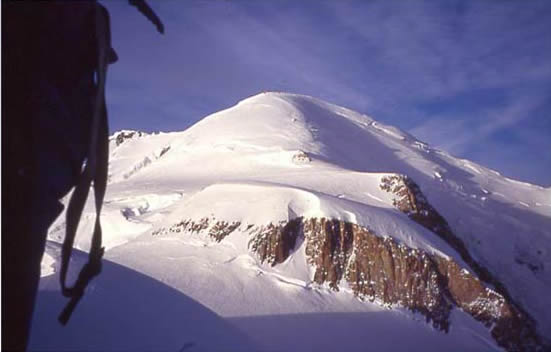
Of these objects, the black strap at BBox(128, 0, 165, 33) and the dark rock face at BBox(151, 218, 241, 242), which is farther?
the dark rock face at BBox(151, 218, 241, 242)

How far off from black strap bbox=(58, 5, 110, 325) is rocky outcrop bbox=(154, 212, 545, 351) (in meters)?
11.3

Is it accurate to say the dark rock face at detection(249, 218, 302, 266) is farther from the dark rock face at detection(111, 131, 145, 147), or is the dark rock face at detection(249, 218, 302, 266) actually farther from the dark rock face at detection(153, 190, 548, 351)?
the dark rock face at detection(111, 131, 145, 147)

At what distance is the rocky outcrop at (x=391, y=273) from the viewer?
506 inches

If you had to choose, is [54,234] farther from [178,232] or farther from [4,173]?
[4,173]

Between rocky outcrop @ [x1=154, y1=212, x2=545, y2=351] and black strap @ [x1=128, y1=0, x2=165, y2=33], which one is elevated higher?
black strap @ [x1=128, y1=0, x2=165, y2=33]

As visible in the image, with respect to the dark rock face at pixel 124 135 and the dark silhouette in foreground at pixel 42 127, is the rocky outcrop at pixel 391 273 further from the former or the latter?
the dark rock face at pixel 124 135

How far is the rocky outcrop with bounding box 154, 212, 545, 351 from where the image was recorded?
12.8 meters

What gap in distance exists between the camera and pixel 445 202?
28.4 m

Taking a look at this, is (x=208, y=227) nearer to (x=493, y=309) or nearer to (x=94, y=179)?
(x=493, y=309)

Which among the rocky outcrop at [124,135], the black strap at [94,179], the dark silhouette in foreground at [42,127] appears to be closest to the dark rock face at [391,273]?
the black strap at [94,179]

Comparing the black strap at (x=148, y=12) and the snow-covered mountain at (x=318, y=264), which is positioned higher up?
the black strap at (x=148, y=12)

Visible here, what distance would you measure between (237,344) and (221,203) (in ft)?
37.9

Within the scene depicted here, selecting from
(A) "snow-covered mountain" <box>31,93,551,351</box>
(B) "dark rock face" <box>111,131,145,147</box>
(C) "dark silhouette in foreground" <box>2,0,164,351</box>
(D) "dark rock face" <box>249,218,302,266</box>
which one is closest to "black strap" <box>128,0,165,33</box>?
(C) "dark silhouette in foreground" <box>2,0,164,351</box>

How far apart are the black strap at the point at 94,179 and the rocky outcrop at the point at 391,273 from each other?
1135cm
